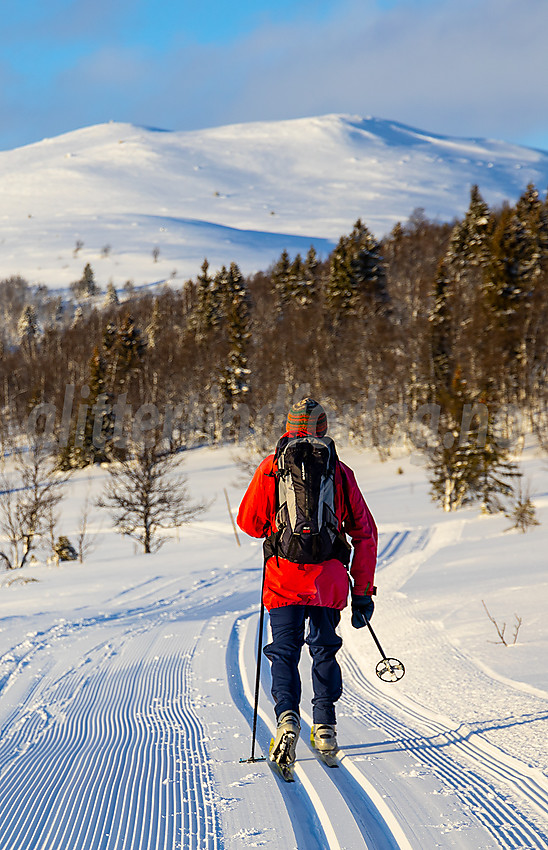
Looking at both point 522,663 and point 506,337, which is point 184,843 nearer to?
point 522,663

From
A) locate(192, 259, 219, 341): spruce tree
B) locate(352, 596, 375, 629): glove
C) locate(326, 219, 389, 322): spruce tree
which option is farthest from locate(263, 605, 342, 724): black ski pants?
locate(192, 259, 219, 341): spruce tree

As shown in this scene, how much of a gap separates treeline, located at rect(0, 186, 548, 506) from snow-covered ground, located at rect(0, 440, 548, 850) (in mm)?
17907

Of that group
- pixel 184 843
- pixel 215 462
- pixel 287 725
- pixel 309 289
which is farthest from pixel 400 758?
pixel 309 289

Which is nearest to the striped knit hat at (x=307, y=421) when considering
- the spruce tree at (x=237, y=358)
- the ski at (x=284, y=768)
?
the ski at (x=284, y=768)

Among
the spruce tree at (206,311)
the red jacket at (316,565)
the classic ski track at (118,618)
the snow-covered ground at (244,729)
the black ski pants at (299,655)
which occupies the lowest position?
the classic ski track at (118,618)

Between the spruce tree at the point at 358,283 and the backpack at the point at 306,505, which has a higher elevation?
the spruce tree at the point at 358,283

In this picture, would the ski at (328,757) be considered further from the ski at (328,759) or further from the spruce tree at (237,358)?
the spruce tree at (237,358)

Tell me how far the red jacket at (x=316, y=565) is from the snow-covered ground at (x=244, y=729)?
840 millimetres

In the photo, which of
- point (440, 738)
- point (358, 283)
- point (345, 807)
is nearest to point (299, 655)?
point (345, 807)

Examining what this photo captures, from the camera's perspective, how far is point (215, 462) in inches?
1766

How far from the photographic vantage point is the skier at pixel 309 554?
11.1 ft

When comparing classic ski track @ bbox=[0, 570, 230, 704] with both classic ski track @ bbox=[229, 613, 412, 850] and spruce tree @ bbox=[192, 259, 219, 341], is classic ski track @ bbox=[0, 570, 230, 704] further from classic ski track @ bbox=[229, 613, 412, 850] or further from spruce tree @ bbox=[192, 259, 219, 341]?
spruce tree @ bbox=[192, 259, 219, 341]

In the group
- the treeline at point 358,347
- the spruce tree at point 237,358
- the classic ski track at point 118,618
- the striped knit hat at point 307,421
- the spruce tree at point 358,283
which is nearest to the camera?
the striped knit hat at point 307,421

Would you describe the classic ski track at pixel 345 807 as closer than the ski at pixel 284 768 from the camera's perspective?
Yes
